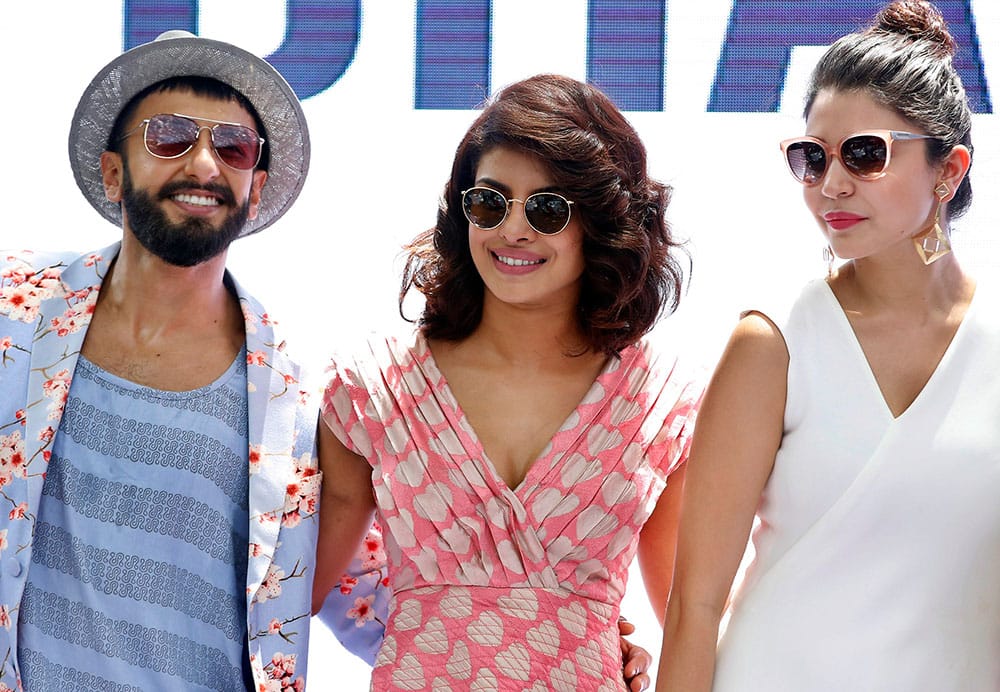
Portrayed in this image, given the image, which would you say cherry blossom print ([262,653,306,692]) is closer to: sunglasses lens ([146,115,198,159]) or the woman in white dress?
the woman in white dress

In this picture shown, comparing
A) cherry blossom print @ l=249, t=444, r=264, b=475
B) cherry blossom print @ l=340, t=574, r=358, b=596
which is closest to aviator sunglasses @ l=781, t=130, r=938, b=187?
cherry blossom print @ l=249, t=444, r=264, b=475

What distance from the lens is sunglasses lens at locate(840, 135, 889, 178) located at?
6.25 ft

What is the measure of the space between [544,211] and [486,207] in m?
0.11

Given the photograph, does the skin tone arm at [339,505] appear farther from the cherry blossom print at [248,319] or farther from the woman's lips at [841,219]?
the woman's lips at [841,219]

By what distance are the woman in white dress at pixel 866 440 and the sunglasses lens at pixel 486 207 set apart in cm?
56

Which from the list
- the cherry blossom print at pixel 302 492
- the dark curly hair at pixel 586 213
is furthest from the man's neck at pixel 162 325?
the dark curly hair at pixel 586 213

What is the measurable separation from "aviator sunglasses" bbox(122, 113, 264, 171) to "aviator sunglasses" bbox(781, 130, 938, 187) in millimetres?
1110

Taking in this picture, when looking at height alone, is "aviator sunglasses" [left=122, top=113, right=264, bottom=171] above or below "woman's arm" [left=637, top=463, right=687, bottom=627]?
above

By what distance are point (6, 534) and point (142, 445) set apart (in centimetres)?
28

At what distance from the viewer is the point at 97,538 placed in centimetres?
233

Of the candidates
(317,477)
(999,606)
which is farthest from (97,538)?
(999,606)

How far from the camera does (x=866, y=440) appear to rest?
1916mm

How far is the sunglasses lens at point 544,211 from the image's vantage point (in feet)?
7.76

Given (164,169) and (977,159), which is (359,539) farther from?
(977,159)
